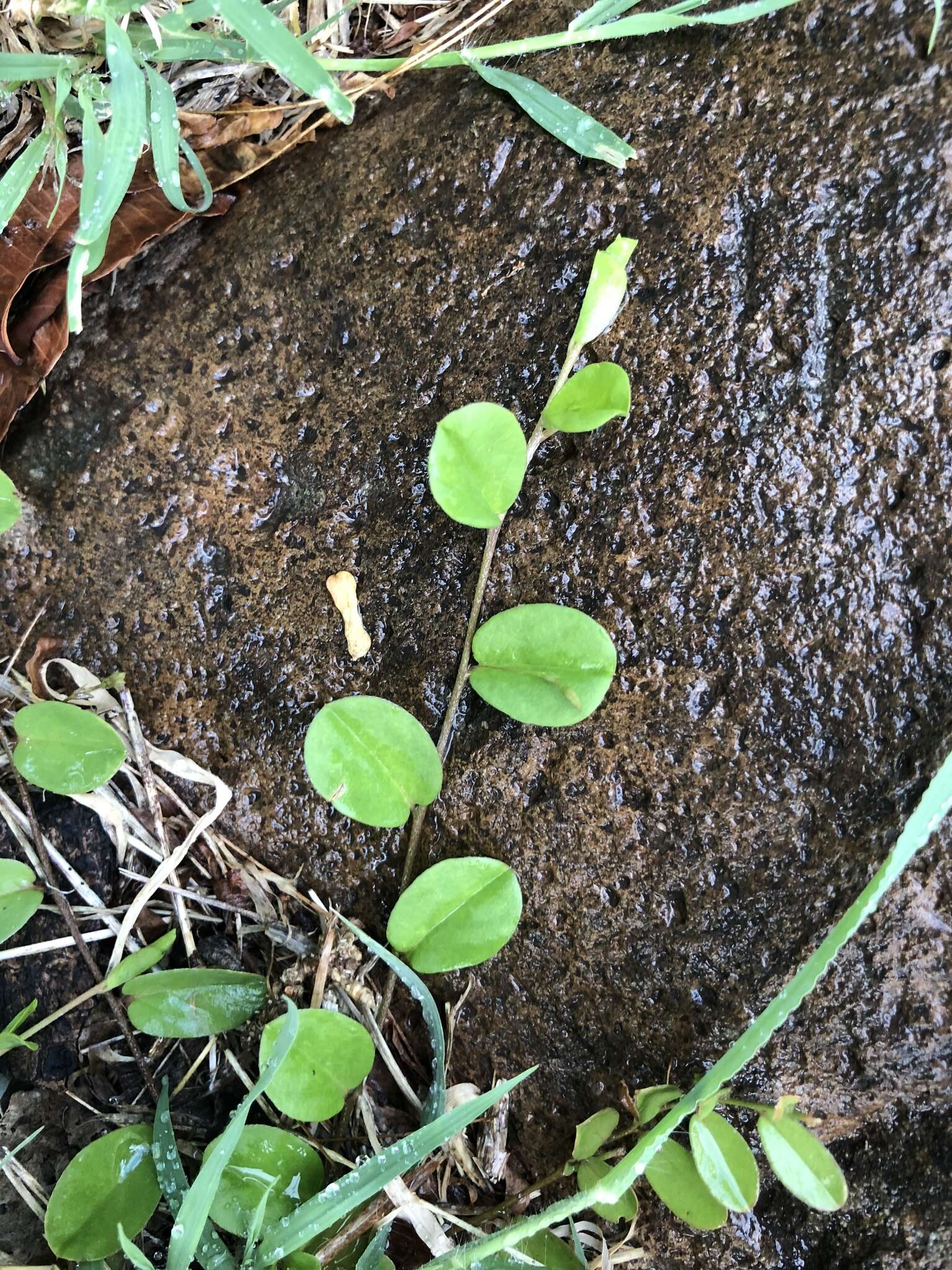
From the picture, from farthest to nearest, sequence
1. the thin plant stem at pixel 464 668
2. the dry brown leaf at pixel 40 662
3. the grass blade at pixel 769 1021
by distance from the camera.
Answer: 1. the dry brown leaf at pixel 40 662
2. the thin plant stem at pixel 464 668
3. the grass blade at pixel 769 1021

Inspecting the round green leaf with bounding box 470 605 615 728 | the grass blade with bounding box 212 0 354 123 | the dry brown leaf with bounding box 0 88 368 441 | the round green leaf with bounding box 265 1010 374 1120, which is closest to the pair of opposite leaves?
the round green leaf with bounding box 470 605 615 728

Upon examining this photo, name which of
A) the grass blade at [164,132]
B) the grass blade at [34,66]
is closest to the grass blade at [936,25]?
the grass blade at [164,132]

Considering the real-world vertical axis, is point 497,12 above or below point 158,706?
above

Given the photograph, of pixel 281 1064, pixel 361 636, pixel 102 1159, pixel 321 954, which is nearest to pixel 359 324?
pixel 361 636

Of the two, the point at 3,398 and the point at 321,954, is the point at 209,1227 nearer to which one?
the point at 321,954

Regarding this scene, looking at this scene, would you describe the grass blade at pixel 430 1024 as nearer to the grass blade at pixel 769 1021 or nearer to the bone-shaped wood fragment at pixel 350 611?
the grass blade at pixel 769 1021

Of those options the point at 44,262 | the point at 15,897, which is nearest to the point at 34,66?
the point at 44,262
